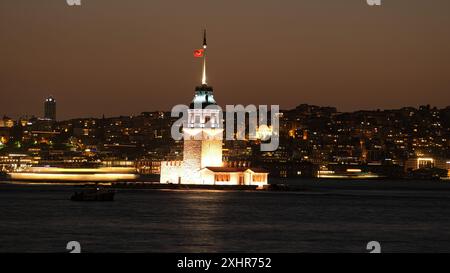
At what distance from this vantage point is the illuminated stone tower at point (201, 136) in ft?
221

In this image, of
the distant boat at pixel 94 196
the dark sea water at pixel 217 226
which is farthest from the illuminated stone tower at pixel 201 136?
the dark sea water at pixel 217 226

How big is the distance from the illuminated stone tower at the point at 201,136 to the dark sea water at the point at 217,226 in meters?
13.2

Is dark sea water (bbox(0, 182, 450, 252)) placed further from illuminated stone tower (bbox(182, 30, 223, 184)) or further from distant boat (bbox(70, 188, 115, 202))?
illuminated stone tower (bbox(182, 30, 223, 184))

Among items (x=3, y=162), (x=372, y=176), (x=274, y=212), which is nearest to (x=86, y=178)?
(x=3, y=162)

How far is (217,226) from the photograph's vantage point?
36.4 m

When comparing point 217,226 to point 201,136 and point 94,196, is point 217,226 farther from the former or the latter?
point 201,136

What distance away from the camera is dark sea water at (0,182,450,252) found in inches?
1132

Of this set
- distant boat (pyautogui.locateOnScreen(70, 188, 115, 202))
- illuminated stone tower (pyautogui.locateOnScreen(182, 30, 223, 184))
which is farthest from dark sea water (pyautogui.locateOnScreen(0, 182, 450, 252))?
illuminated stone tower (pyautogui.locateOnScreen(182, 30, 223, 184))

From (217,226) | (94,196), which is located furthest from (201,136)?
(217,226)

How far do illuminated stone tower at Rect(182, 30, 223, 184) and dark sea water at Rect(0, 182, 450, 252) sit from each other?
13203mm

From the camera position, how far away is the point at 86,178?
10444 centimetres

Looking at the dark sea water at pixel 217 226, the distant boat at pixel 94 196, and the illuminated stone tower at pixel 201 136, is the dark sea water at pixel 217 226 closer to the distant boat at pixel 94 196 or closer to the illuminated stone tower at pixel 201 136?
the distant boat at pixel 94 196

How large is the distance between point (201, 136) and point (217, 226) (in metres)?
31.0
